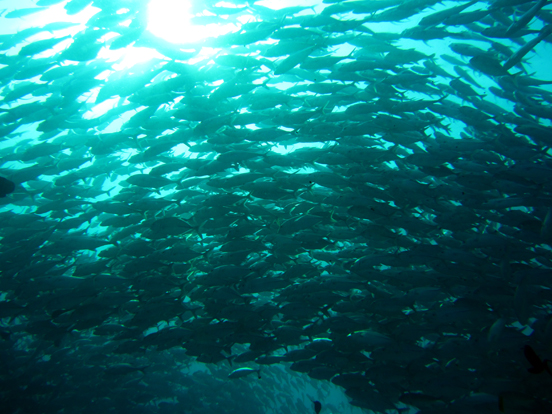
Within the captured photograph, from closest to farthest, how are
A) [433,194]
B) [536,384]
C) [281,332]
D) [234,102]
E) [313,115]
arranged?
1. [536,384]
2. [433,194]
3. [313,115]
4. [234,102]
5. [281,332]

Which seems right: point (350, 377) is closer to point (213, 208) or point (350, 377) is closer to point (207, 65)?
point (213, 208)

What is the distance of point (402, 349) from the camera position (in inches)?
187

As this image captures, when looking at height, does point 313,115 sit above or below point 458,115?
above

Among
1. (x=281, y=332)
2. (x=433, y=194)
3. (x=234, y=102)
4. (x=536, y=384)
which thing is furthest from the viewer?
(x=281, y=332)

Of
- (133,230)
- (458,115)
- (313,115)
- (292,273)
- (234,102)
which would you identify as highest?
(234,102)

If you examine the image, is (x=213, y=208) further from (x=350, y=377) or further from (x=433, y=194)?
(x=350, y=377)

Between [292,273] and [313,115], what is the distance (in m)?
2.92

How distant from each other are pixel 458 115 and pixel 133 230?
696 centimetres

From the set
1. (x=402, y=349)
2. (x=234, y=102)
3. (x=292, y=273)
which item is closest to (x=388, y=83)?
(x=234, y=102)

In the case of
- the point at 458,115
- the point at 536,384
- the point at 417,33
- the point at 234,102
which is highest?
the point at 417,33

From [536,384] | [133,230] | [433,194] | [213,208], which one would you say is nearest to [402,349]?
[536,384]

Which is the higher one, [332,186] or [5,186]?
[5,186]

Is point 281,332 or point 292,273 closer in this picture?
point 292,273

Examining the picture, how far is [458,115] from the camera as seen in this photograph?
5.15 metres
